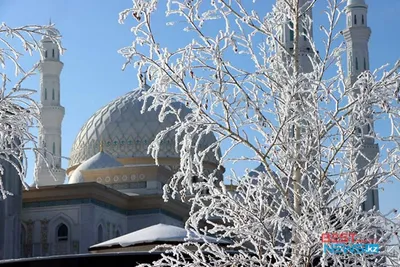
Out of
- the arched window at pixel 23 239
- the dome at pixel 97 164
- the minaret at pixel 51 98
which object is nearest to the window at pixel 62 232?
the arched window at pixel 23 239

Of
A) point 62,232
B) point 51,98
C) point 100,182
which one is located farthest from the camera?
point 51,98

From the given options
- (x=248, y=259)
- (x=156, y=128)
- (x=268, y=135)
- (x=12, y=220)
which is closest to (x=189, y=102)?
(x=268, y=135)

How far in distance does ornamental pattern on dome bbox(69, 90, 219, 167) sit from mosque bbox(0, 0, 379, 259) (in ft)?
0.12

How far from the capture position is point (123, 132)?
3166 cm

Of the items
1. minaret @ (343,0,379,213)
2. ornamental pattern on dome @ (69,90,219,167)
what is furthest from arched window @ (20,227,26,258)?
minaret @ (343,0,379,213)

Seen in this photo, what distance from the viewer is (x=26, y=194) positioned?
83.3 ft

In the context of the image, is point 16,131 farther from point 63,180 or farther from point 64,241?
point 63,180

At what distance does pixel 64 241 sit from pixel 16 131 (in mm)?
20392

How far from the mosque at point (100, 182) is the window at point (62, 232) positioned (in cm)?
3

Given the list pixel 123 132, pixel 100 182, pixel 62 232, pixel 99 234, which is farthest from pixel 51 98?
pixel 99 234

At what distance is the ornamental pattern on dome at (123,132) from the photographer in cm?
3094

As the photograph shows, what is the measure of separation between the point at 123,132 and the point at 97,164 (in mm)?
2539

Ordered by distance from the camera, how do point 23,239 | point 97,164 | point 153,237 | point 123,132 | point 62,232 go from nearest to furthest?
point 153,237
point 62,232
point 23,239
point 97,164
point 123,132

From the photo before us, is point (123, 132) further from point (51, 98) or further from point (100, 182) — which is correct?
point (51, 98)
